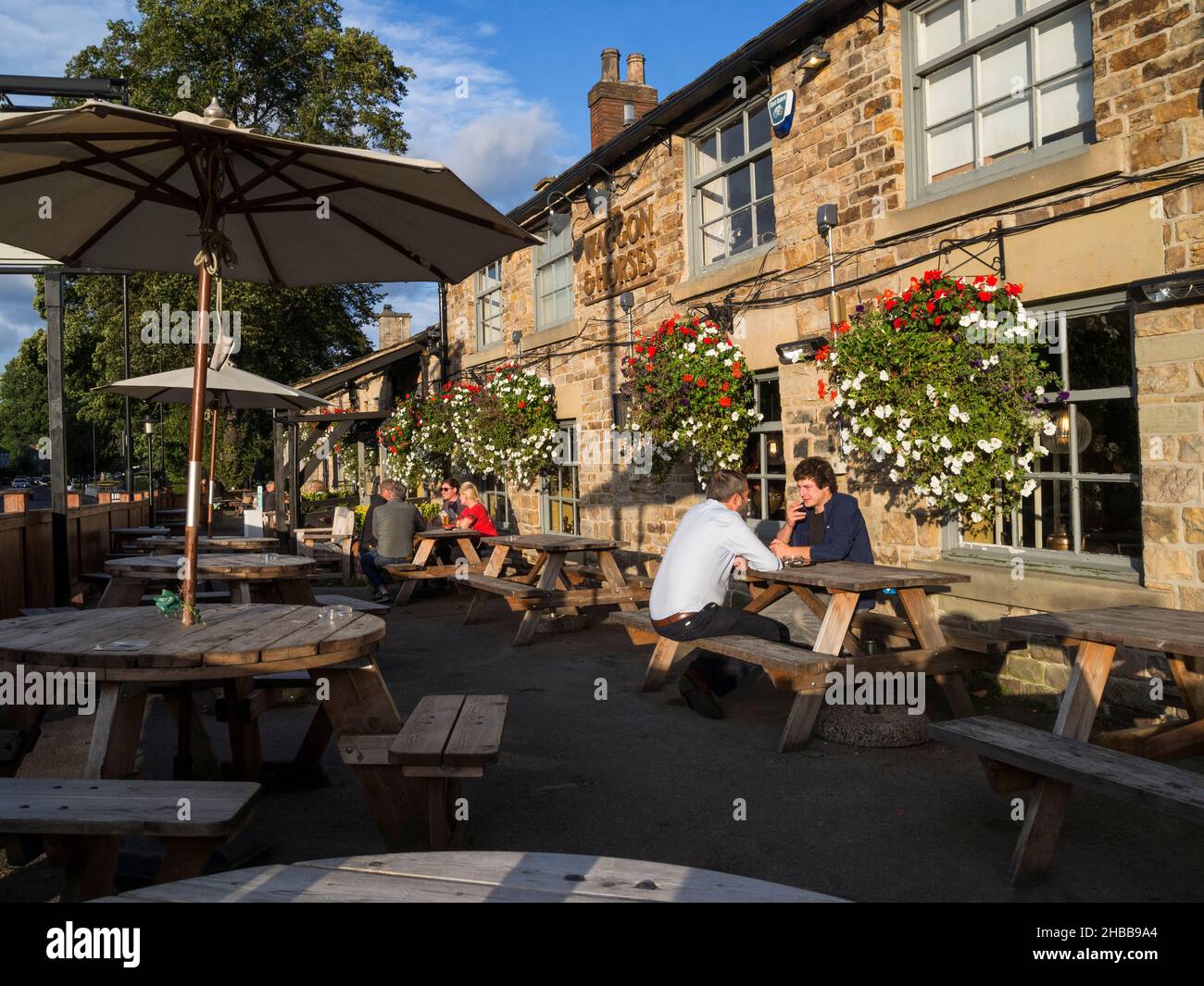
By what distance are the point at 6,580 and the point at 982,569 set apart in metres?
7.57

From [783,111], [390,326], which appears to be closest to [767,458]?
[783,111]

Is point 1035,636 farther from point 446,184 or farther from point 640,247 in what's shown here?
point 640,247

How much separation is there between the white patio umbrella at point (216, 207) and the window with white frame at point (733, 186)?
430cm

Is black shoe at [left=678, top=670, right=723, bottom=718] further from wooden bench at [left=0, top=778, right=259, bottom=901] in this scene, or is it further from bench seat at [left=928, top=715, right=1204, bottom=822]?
wooden bench at [left=0, top=778, right=259, bottom=901]

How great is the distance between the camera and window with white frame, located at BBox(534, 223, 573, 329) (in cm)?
1265

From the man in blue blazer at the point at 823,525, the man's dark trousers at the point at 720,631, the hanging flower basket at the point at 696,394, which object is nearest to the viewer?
the man's dark trousers at the point at 720,631

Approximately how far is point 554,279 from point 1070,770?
10.9m

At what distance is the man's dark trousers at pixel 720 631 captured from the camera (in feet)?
19.0

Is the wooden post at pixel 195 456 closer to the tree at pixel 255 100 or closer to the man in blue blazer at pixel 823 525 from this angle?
the man in blue blazer at pixel 823 525

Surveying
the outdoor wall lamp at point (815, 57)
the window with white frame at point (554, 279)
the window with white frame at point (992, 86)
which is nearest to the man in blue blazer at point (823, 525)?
the window with white frame at point (992, 86)

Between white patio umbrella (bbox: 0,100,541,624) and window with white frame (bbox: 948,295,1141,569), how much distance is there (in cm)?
354

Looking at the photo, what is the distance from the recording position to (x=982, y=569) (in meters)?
6.30
